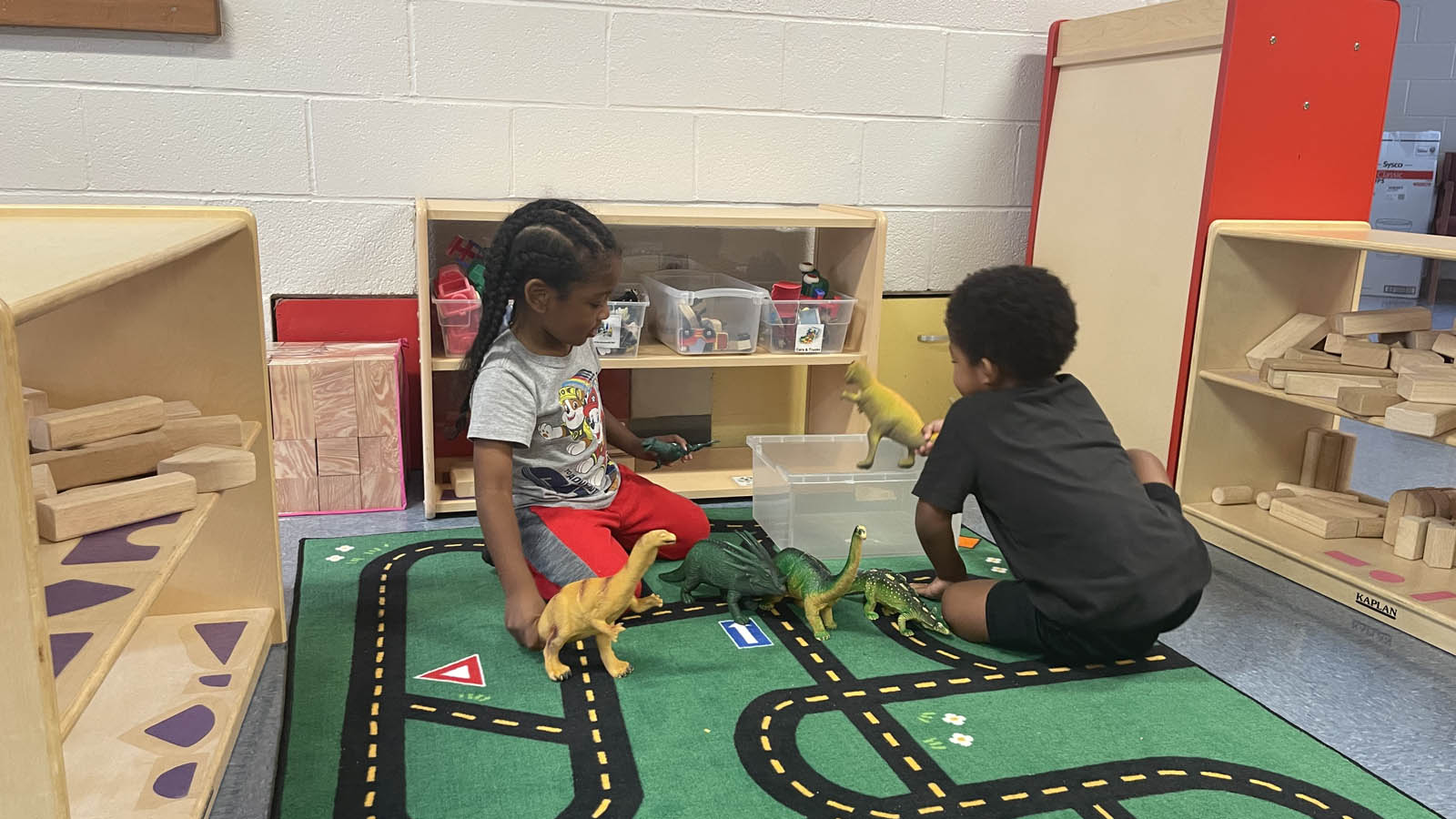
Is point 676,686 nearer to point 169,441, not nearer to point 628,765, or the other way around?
point 628,765

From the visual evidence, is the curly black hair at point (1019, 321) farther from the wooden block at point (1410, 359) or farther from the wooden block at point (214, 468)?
the wooden block at point (214, 468)

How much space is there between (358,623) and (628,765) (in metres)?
0.78

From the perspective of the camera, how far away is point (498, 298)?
2131mm

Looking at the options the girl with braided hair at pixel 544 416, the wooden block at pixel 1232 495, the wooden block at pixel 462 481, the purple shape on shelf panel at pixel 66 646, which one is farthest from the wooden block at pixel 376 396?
the wooden block at pixel 1232 495

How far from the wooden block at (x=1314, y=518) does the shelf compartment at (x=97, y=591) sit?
2475mm

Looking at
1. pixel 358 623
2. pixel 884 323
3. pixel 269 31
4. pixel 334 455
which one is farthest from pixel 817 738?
pixel 269 31

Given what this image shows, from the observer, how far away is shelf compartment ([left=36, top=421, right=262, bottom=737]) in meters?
0.96

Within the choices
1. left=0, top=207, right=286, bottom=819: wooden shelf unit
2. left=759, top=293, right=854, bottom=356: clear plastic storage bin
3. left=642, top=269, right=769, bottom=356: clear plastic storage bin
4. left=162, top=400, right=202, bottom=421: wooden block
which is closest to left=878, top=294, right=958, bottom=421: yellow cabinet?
left=759, top=293, right=854, bottom=356: clear plastic storage bin

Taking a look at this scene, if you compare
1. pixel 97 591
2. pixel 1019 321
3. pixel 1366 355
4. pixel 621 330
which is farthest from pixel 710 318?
pixel 97 591

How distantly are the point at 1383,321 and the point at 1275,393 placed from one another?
1.02 ft

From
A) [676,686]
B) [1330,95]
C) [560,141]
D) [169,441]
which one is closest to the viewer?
[169,441]

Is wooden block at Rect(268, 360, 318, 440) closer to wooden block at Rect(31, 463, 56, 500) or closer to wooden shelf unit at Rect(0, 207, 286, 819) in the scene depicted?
wooden shelf unit at Rect(0, 207, 286, 819)

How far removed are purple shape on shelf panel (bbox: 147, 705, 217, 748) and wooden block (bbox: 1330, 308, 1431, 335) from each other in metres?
2.57

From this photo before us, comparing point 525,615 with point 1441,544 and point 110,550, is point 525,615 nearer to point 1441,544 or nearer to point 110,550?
point 110,550
